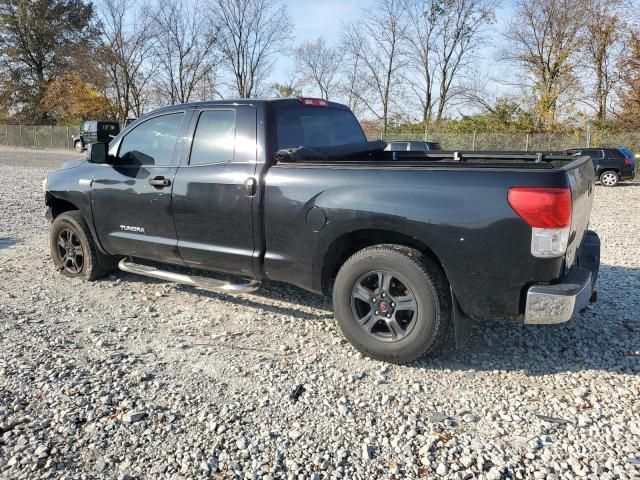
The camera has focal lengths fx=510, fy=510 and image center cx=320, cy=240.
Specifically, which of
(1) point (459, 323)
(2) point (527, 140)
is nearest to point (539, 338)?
(1) point (459, 323)

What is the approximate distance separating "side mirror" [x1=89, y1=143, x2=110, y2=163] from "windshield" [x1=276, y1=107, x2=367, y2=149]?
1.95 meters

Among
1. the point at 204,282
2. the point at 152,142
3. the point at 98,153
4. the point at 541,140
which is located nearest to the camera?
the point at 204,282

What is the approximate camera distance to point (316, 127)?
464 centimetres

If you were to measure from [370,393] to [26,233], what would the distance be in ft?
22.4

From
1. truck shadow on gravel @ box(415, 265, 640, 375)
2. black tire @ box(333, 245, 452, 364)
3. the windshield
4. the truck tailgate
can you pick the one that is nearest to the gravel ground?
truck shadow on gravel @ box(415, 265, 640, 375)

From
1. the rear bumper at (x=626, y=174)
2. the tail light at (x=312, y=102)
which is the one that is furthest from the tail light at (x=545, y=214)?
the rear bumper at (x=626, y=174)

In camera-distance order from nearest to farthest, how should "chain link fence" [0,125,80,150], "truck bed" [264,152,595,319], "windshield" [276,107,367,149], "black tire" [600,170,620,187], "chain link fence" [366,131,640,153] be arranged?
1. "truck bed" [264,152,595,319]
2. "windshield" [276,107,367,149]
3. "black tire" [600,170,620,187]
4. "chain link fence" [366,131,640,153]
5. "chain link fence" [0,125,80,150]

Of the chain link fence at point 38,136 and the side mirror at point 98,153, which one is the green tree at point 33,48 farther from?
the side mirror at point 98,153

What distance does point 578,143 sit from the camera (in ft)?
81.7

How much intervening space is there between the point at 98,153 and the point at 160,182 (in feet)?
3.02

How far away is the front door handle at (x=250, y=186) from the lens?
398cm

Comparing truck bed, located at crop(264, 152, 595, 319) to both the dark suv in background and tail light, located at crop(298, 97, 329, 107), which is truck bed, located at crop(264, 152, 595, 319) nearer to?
tail light, located at crop(298, 97, 329, 107)

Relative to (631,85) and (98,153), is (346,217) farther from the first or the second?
(631,85)

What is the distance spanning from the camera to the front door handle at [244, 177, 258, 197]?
13.1ft
